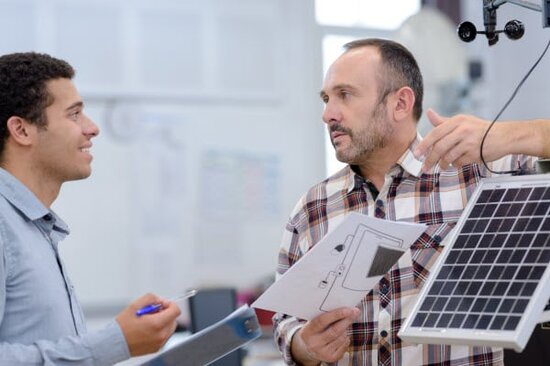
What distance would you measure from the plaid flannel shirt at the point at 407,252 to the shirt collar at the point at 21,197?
66 cm

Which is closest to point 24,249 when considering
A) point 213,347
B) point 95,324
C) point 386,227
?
point 213,347

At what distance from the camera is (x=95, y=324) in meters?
5.50

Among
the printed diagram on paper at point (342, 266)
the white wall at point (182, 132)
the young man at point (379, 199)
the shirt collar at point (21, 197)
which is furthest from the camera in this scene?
the white wall at point (182, 132)

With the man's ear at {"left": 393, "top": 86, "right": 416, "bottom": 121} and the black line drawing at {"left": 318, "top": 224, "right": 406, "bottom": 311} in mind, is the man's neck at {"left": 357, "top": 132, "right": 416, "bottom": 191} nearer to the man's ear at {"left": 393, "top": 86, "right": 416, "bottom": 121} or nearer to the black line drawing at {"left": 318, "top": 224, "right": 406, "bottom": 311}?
the man's ear at {"left": 393, "top": 86, "right": 416, "bottom": 121}

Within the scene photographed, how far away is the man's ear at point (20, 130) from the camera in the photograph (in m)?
2.05

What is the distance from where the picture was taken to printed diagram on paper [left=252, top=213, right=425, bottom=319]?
65.2 inches

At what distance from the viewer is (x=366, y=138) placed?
2.32m

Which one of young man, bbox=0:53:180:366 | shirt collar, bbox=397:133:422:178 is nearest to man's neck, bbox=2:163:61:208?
young man, bbox=0:53:180:366

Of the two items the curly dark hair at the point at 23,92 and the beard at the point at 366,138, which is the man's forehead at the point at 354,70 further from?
the curly dark hair at the point at 23,92

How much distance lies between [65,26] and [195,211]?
55.8 inches

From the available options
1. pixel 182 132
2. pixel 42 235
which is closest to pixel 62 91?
pixel 42 235

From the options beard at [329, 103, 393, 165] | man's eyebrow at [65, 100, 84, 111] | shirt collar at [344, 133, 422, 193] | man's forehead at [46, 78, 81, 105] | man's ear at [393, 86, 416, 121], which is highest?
man's forehead at [46, 78, 81, 105]

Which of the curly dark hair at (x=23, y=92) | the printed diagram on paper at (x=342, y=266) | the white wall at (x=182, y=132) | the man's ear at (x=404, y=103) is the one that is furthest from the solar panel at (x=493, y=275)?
the white wall at (x=182, y=132)

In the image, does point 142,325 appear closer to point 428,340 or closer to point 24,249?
point 24,249
